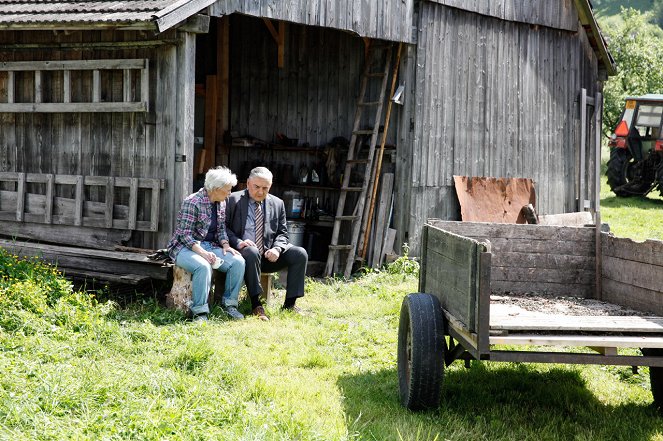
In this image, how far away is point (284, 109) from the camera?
13047 mm

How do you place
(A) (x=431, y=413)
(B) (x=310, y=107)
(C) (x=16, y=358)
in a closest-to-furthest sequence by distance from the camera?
1. (A) (x=431, y=413)
2. (C) (x=16, y=358)
3. (B) (x=310, y=107)

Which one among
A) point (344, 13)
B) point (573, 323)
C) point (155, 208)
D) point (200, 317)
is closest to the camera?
point (573, 323)

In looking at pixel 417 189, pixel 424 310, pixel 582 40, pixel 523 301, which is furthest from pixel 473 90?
pixel 424 310

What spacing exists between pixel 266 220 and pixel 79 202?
249 centimetres

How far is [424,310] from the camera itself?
5590mm

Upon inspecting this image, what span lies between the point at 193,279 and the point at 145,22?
2.55 m

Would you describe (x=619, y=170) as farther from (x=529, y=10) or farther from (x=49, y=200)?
(x=49, y=200)

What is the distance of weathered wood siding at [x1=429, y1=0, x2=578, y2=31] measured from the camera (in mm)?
12242

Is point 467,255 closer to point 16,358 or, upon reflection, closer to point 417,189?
point 16,358

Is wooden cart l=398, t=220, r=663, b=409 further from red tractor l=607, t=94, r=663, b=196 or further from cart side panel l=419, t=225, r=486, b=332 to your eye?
red tractor l=607, t=94, r=663, b=196

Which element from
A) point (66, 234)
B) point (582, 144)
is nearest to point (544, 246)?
point (66, 234)

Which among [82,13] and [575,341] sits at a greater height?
[82,13]

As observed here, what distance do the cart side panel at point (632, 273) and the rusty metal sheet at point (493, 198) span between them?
553cm

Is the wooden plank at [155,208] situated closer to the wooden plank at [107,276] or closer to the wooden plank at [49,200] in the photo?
the wooden plank at [107,276]
